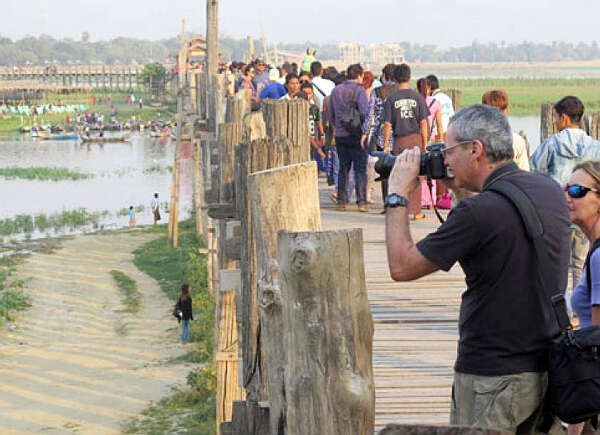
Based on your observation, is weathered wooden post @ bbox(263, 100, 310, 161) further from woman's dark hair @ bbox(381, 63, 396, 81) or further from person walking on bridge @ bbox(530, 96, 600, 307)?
woman's dark hair @ bbox(381, 63, 396, 81)

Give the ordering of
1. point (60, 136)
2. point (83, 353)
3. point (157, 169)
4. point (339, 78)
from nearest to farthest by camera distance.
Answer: point (339, 78), point (83, 353), point (157, 169), point (60, 136)

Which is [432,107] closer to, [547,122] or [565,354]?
[547,122]

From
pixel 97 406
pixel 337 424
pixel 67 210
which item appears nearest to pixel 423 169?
pixel 337 424

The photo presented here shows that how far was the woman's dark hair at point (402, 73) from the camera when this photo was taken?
9.62 metres

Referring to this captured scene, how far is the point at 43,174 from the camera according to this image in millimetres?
47406

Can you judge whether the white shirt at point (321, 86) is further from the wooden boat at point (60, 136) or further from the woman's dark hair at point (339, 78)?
the wooden boat at point (60, 136)

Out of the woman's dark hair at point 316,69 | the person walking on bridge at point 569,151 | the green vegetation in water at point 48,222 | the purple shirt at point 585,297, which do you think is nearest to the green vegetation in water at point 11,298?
the green vegetation in water at point 48,222

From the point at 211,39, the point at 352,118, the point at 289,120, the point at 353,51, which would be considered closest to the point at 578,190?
the point at 289,120

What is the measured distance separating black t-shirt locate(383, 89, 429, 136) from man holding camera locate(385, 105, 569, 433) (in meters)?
6.18

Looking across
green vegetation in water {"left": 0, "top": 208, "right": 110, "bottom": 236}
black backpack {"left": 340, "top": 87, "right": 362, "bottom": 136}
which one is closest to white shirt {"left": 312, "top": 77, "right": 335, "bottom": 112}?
black backpack {"left": 340, "top": 87, "right": 362, "bottom": 136}

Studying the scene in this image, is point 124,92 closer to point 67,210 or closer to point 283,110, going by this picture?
point 67,210

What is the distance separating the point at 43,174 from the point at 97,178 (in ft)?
7.40

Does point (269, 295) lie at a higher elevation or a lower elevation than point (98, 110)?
lower

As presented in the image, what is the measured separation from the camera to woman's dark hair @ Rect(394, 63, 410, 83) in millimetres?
9625
